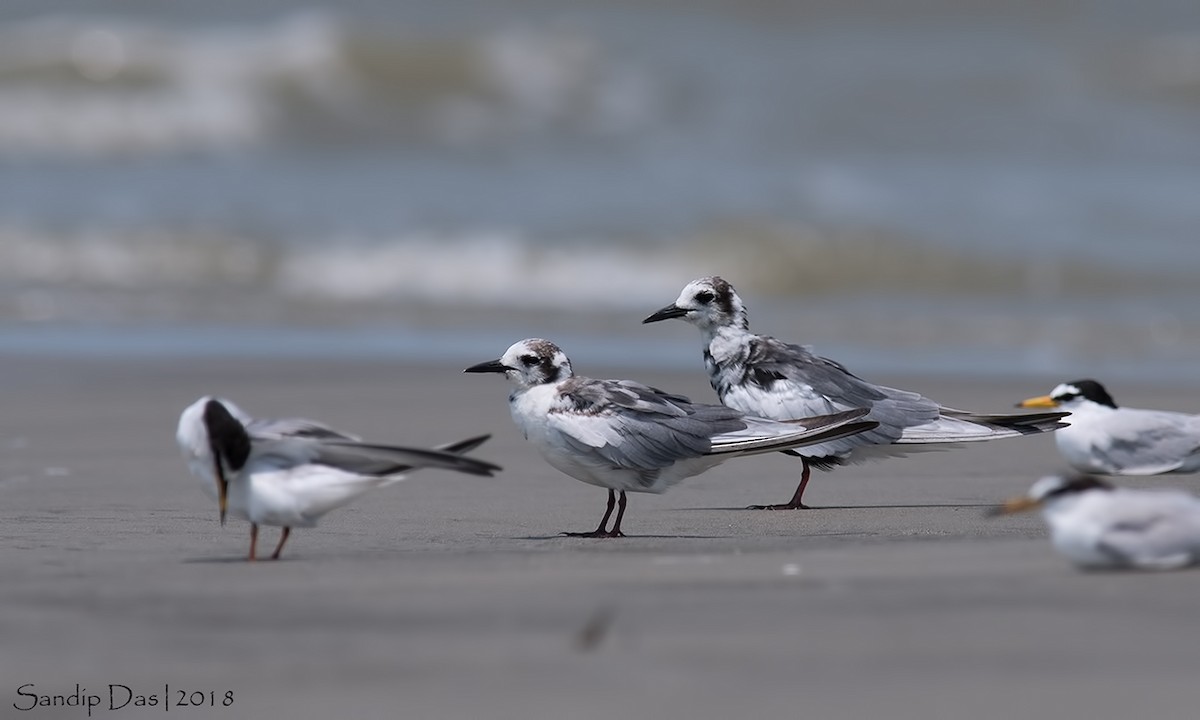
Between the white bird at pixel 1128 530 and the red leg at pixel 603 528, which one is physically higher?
the white bird at pixel 1128 530

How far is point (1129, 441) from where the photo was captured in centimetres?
639

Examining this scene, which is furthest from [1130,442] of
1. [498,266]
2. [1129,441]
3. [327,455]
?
[498,266]

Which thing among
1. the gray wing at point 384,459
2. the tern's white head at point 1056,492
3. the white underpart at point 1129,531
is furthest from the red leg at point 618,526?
the white underpart at point 1129,531

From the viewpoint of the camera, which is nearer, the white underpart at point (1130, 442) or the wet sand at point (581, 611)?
the wet sand at point (581, 611)

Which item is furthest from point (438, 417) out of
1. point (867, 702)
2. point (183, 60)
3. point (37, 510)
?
point (183, 60)

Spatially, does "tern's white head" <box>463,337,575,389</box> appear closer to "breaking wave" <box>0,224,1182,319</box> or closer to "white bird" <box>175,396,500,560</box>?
"white bird" <box>175,396,500,560</box>

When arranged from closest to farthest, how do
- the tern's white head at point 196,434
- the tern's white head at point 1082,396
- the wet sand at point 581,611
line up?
1. the wet sand at point 581,611
2. the tern's white head at point 196,434
3. the tern's white head at point 1082,396

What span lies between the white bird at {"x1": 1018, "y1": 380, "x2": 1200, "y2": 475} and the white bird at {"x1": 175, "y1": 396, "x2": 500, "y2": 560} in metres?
2.95

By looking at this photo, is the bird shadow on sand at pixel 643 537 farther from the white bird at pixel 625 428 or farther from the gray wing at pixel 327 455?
the gray wing at pixel 327 455

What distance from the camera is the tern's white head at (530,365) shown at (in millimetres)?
5559

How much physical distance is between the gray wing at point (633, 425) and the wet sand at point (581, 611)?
0.87 ft

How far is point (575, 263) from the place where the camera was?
14867mm

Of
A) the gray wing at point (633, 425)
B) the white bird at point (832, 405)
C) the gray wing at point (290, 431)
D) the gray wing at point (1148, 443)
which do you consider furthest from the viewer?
the gray wing at point (1148, 443)

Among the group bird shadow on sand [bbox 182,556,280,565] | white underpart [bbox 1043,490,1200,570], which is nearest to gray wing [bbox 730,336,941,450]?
white underpart [bbox 1043,490,1200,570]
